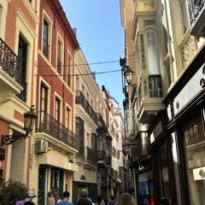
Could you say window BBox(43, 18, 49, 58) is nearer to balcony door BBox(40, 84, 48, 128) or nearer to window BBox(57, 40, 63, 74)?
balcony door BBox(40, 84, 48, 128)

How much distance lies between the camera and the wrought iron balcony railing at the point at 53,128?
15.6 metres

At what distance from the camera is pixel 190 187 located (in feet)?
29.3

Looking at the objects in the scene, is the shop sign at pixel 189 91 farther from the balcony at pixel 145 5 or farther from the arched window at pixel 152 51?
the balcony at pixel 145 5

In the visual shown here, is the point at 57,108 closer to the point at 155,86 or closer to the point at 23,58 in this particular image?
the point at 23,58

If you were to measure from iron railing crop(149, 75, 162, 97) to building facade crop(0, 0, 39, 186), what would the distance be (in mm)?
4017

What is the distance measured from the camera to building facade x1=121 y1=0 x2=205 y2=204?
25.8 feet

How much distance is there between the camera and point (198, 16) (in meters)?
6.31

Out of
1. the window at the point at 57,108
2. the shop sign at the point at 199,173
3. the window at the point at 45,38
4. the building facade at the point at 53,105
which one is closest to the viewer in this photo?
the shop sign at the point at 199,173

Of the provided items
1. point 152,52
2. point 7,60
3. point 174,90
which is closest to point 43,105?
point 152,52

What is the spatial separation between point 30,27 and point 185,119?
822 centimetres

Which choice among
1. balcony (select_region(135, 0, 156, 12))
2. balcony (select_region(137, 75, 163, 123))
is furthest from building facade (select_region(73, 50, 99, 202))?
balcony (select_region(137, 75, 163, 123))

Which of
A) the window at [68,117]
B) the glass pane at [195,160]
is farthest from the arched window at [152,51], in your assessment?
the window at [68,117]

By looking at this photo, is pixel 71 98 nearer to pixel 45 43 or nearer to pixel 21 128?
pixel 45 43

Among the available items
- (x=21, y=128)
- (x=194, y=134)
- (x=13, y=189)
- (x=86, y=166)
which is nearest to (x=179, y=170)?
(x=194, y=134)
